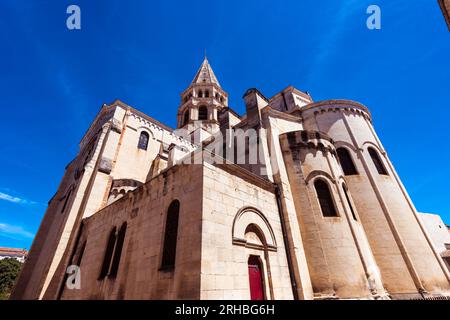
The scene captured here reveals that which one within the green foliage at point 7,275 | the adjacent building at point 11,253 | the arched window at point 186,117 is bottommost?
the green foliage at point 7,275

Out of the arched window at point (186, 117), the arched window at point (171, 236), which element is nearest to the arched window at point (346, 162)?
the arched window at point (171, 236)

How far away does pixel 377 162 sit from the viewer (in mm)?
14000

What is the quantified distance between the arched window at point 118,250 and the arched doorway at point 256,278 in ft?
18.2

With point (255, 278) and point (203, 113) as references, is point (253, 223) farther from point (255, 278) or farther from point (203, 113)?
point (203, 113)

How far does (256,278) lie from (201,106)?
26798mm

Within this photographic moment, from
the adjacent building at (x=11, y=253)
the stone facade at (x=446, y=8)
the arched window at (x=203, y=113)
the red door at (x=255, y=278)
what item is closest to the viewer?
the stone facade at (x=446, y=8)

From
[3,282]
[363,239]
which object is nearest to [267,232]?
[363,239]

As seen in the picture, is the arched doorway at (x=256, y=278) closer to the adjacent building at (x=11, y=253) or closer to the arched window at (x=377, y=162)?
the arched window at (x=377, y=162)

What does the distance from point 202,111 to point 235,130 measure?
18.1 metres

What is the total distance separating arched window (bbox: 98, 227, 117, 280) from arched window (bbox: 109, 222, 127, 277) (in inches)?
23.6

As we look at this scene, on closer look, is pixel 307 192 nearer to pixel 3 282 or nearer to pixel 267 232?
pixel 267 232

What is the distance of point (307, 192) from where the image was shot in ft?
34.1

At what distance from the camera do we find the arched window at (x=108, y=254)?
930cm

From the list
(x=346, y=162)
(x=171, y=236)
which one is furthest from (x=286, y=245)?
(x=346, y=162)
